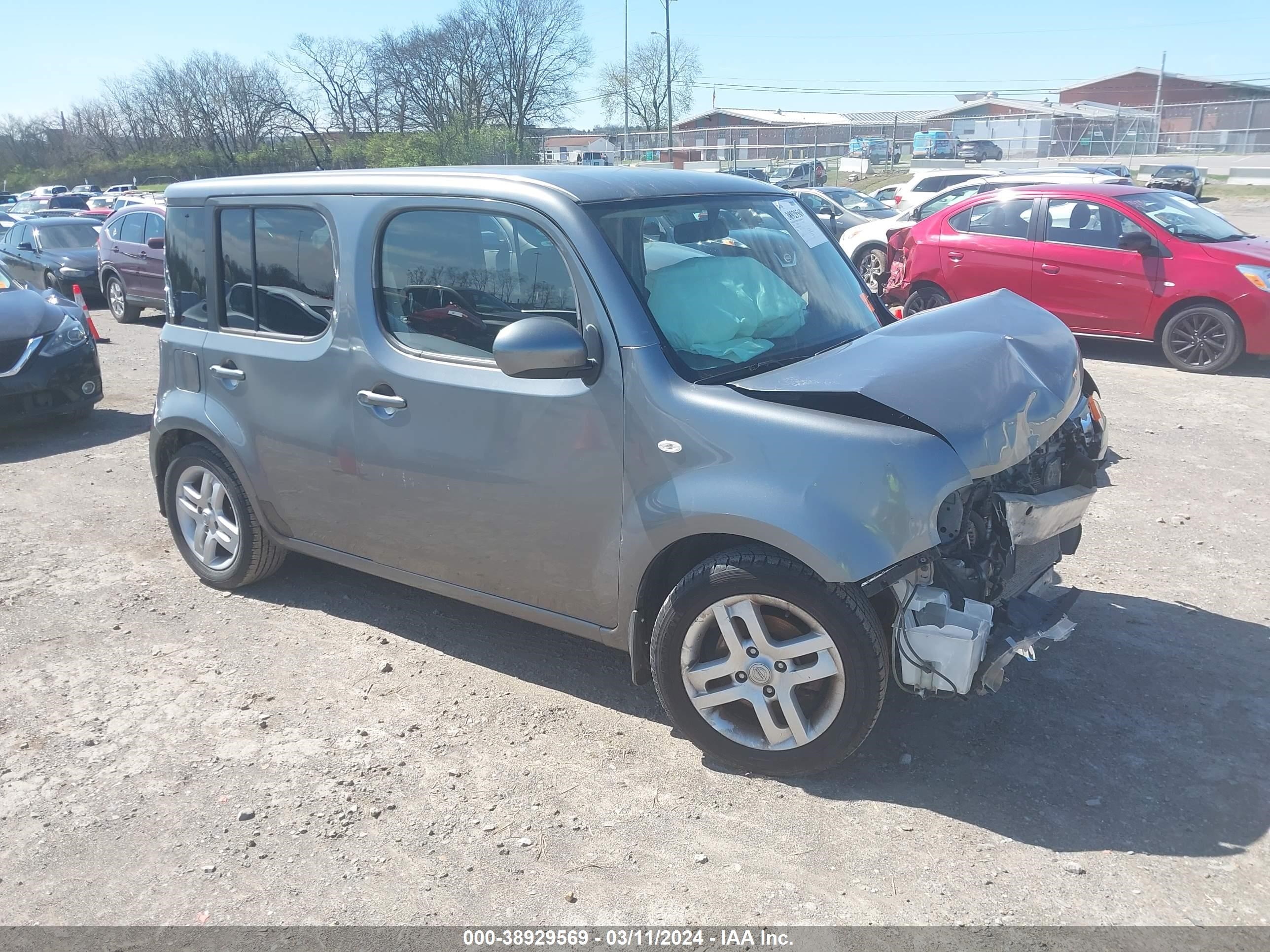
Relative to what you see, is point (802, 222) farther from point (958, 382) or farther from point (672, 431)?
point (672, 431)

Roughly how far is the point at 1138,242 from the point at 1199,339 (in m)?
1.09

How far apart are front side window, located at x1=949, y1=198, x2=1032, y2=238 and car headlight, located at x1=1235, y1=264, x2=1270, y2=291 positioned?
201 centimetres

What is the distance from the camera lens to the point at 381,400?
3896 mm

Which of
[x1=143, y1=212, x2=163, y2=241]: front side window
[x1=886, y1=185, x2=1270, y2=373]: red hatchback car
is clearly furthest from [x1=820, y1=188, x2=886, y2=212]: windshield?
[x1=143, y1=212, x2=163, y2=241]: front side window

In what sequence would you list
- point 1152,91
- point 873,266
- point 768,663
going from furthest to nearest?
point 1152,91, point 873,266, point 768,663

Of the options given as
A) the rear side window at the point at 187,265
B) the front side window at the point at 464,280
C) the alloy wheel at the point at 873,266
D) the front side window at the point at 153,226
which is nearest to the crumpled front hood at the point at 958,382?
the front side window at the point at 464,280

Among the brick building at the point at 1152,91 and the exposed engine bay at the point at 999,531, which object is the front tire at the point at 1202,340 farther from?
the brick building at the point at 1152,91

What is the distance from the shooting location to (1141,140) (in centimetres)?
4412

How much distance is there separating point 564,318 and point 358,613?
2100 mm

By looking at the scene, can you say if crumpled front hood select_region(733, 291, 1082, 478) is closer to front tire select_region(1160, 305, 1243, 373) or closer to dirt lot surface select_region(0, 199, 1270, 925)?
dirt lot surface select_region(0, 199, 1270, 925)

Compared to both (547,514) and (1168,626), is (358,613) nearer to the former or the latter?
(547,514)

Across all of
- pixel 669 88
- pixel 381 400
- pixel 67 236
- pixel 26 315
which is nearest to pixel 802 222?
pixel 381 400

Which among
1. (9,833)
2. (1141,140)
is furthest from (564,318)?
(1141,140)

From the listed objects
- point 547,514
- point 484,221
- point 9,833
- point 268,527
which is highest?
point 484,221
